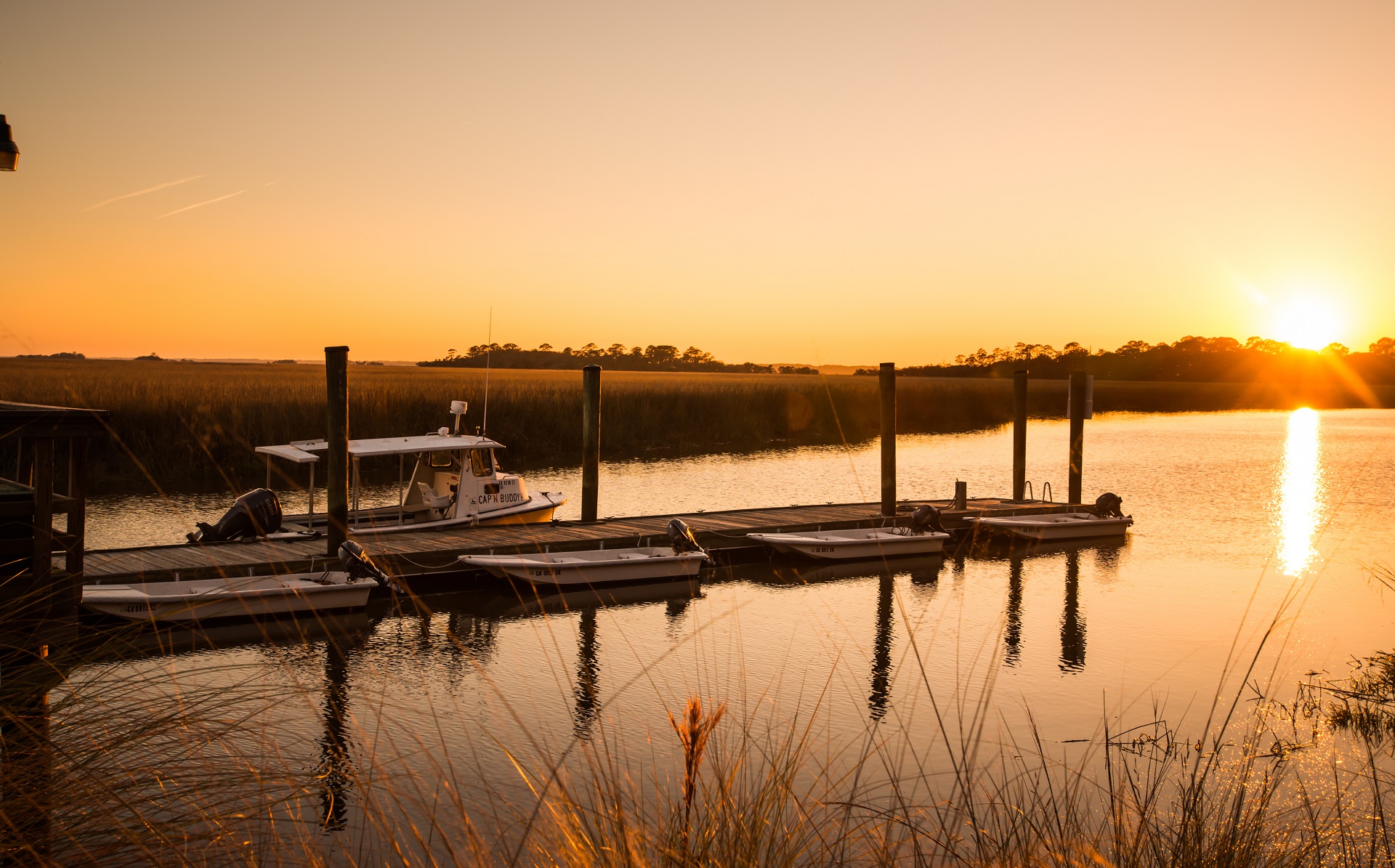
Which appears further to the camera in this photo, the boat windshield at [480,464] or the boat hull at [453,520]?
the boat windshield at [480,464]

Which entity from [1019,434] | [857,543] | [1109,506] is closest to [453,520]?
[857,543]

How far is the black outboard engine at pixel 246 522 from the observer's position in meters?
14.7

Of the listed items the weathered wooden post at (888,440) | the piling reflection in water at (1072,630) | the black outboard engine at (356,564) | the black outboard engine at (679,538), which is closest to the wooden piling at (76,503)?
the black outboard engine at (356,564)

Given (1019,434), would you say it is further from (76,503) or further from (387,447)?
(76,503)

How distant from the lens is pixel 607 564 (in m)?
15.2

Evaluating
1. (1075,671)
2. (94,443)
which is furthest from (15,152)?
(94,443)

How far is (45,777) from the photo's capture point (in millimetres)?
3307

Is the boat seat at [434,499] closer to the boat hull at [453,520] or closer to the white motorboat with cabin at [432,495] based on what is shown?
the white motorboat with cabin at [432,495]

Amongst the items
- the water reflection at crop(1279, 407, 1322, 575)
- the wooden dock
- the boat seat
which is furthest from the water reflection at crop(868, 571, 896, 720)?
the water reflection at crop(1279, 407, 1322, 575)

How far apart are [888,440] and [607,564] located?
24.1 feet

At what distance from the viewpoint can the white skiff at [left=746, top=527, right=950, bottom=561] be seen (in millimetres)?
17672

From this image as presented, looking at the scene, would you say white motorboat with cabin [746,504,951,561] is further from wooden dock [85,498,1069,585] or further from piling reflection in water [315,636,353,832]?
piling reflection in water [315,636,353,832]

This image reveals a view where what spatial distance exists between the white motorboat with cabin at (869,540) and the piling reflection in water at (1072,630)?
8.13ft

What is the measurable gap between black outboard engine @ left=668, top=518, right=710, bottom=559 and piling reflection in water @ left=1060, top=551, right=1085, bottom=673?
5.63m
